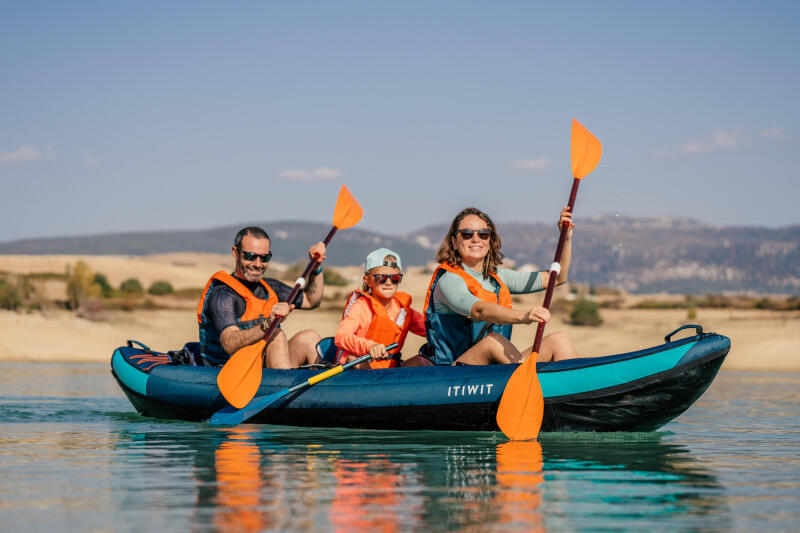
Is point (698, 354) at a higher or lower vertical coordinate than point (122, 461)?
higher

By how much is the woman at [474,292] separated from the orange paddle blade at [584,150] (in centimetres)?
72

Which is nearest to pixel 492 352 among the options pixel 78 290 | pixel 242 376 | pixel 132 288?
pixel 242 376

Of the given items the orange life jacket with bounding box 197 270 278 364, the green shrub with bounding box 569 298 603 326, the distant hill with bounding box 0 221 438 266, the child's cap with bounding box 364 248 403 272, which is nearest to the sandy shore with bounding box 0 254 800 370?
the green shrub with bounding box 569 298 603 326

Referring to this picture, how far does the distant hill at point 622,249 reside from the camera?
11156cm

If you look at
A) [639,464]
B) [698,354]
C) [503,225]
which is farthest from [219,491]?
[503,225]

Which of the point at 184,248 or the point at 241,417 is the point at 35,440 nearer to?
the point at 241,417

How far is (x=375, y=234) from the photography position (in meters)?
141

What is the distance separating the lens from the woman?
7152 millimetres

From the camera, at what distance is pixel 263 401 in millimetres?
7797

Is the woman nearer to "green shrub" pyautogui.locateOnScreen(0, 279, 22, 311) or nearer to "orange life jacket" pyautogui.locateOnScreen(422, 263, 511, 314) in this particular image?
"orange life jacket" pyautogui.locateOnScreen(422, 263, 511, 314)

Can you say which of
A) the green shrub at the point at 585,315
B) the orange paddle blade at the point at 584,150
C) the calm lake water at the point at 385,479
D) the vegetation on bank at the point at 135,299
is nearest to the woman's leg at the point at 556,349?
the calm lake water at the point at 385,479

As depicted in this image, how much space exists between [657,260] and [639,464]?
4764 inches

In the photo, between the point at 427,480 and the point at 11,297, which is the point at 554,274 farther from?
the point at 11,297

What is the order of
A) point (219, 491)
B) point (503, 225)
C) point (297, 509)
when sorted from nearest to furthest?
point (297, 509) → point (219, 491) → point (503, 225)
